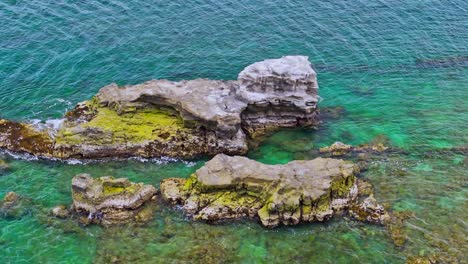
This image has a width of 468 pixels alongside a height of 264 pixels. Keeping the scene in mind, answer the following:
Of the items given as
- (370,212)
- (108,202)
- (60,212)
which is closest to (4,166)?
(60,212)

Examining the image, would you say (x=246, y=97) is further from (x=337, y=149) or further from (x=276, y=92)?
(x=337, y=149)

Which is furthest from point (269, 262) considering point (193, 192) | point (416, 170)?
point (416, 170)

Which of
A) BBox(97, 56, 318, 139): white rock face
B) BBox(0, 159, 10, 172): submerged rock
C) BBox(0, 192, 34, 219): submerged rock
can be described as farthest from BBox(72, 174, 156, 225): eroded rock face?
BBox(97, 56, 318, 139): white rock face

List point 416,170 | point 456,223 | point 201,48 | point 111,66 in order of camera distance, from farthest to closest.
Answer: point 201,48 → point 111,66 → point 416,170 → point 456,223

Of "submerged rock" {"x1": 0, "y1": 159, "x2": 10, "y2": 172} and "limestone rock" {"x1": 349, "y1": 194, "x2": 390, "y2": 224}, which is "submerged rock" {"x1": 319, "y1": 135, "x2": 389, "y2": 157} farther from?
"submerged rock" {"x1": 0, "y1": 159, "x2": 10, "y2": 172}

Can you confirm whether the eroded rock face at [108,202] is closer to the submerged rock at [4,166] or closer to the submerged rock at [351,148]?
the submerged rock at [4,166]

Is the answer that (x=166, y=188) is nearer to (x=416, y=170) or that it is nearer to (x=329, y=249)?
(x=329, y=249)
